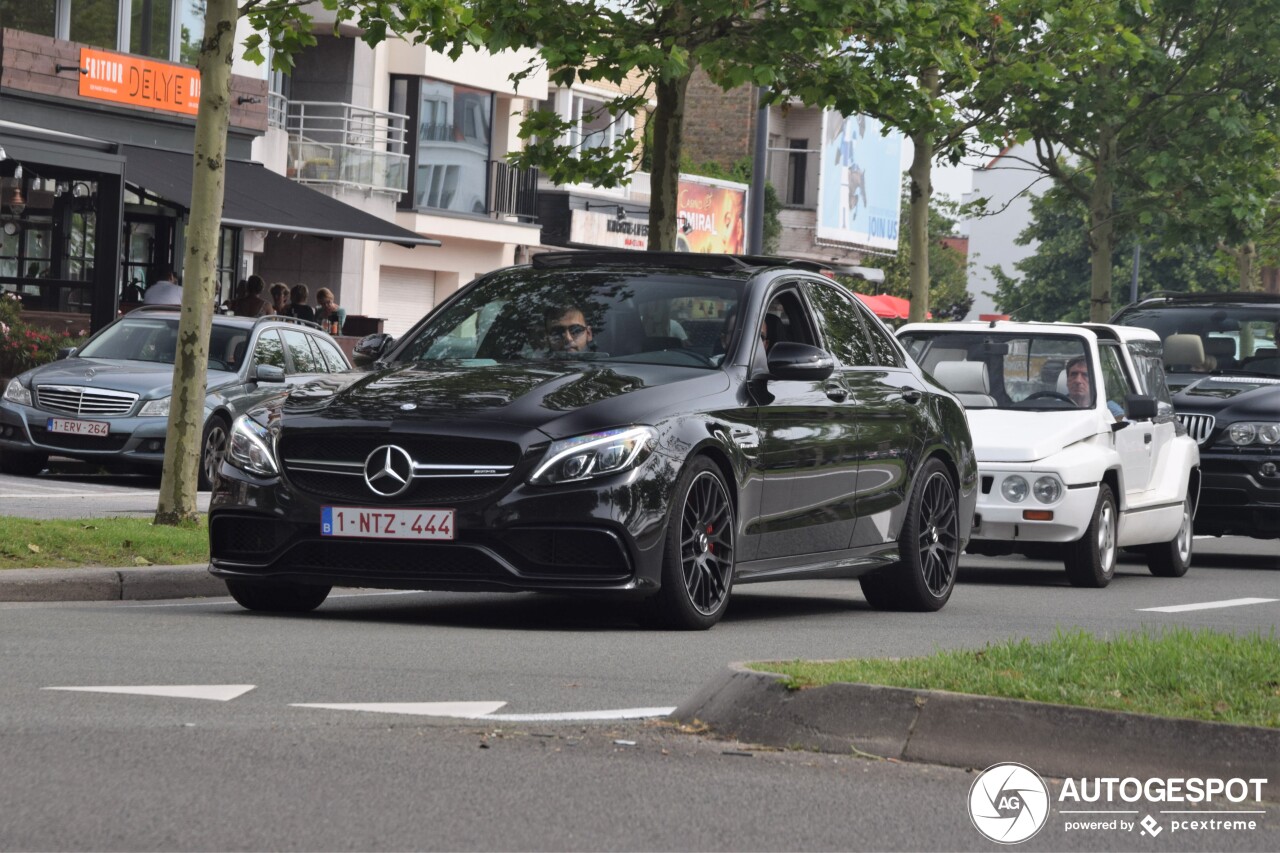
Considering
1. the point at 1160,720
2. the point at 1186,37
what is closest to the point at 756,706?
the point at 1160,720

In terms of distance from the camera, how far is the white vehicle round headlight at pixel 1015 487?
15.0 metres

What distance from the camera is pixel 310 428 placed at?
32.7ft

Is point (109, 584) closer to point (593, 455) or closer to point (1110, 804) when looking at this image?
point (593, 455)

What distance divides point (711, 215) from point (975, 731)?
54.9 meters

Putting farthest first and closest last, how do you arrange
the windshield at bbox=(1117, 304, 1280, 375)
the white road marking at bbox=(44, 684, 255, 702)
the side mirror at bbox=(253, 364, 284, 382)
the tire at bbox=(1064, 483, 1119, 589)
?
the windshield at bbox=(1117, 304, 1280, 375) → the side mirror at bbox=(253, 364, 284, 382) → the tire at bbox=(1064, 483, 1119, 589) → the white road marking at bbox=(44, 684, 255, 702)

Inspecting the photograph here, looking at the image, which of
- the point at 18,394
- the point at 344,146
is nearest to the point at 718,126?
the point at 344,146

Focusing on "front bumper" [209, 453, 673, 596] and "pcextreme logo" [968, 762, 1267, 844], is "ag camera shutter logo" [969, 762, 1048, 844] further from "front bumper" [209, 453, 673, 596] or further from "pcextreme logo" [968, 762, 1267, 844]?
"front bumper" [209, 453, 673, 596]

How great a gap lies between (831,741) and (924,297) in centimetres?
2246

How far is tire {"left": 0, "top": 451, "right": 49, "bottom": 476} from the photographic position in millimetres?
21203

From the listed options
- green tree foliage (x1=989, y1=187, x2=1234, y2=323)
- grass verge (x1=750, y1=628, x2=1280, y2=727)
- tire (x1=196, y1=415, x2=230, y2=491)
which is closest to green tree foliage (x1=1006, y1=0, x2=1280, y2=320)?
tire (x1=196, y1=415, x2=230, y2=491)

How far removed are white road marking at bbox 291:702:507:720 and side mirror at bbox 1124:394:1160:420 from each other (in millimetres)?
9100

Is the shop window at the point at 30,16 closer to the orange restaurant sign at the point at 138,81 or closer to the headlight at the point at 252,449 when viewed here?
the orange restaurant sign at the point at 138,81

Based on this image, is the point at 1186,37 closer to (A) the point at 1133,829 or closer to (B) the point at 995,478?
(B) the point at 995,478

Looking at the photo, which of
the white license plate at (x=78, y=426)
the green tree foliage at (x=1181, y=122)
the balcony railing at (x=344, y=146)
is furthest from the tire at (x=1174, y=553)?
the balcony railing at (x=344, y=146)
